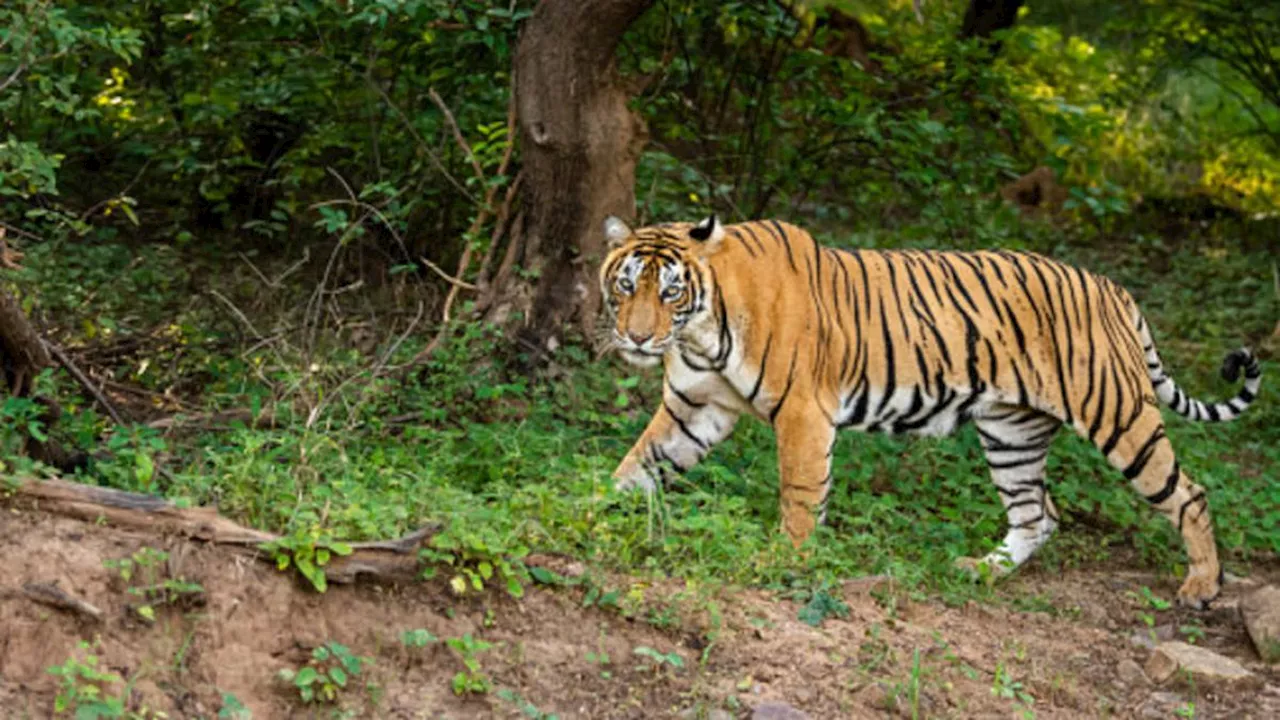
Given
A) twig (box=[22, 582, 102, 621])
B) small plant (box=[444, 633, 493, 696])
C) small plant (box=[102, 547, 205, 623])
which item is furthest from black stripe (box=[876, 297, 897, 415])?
twig (box=[22, 582, 102, 621])

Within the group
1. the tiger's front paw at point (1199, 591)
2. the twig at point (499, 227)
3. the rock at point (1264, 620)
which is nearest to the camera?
the rock at point (1264, 620)

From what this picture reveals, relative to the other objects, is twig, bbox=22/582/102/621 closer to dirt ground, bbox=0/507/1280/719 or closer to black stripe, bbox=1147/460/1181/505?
dirt ground, bbox=0/507/1280/719

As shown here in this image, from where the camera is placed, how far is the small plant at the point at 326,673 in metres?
3.97

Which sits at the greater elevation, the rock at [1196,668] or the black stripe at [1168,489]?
the black stripe at [1168,489]

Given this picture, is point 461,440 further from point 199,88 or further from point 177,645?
point 199,88

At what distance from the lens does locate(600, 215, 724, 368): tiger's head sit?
5.88 metres

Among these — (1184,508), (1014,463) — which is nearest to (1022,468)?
(1014,463)

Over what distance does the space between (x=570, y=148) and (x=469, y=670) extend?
342 cm

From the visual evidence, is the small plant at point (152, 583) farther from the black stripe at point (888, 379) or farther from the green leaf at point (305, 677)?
the black stripe at point (888, 379)

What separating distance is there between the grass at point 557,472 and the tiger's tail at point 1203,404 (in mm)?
495

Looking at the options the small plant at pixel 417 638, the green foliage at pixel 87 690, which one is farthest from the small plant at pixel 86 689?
the small plant at pixel 417 638

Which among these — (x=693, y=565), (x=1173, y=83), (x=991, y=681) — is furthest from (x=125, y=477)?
(x=1173, y=83)

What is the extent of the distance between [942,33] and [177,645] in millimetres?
6136

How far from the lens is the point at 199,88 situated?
29.8ft
